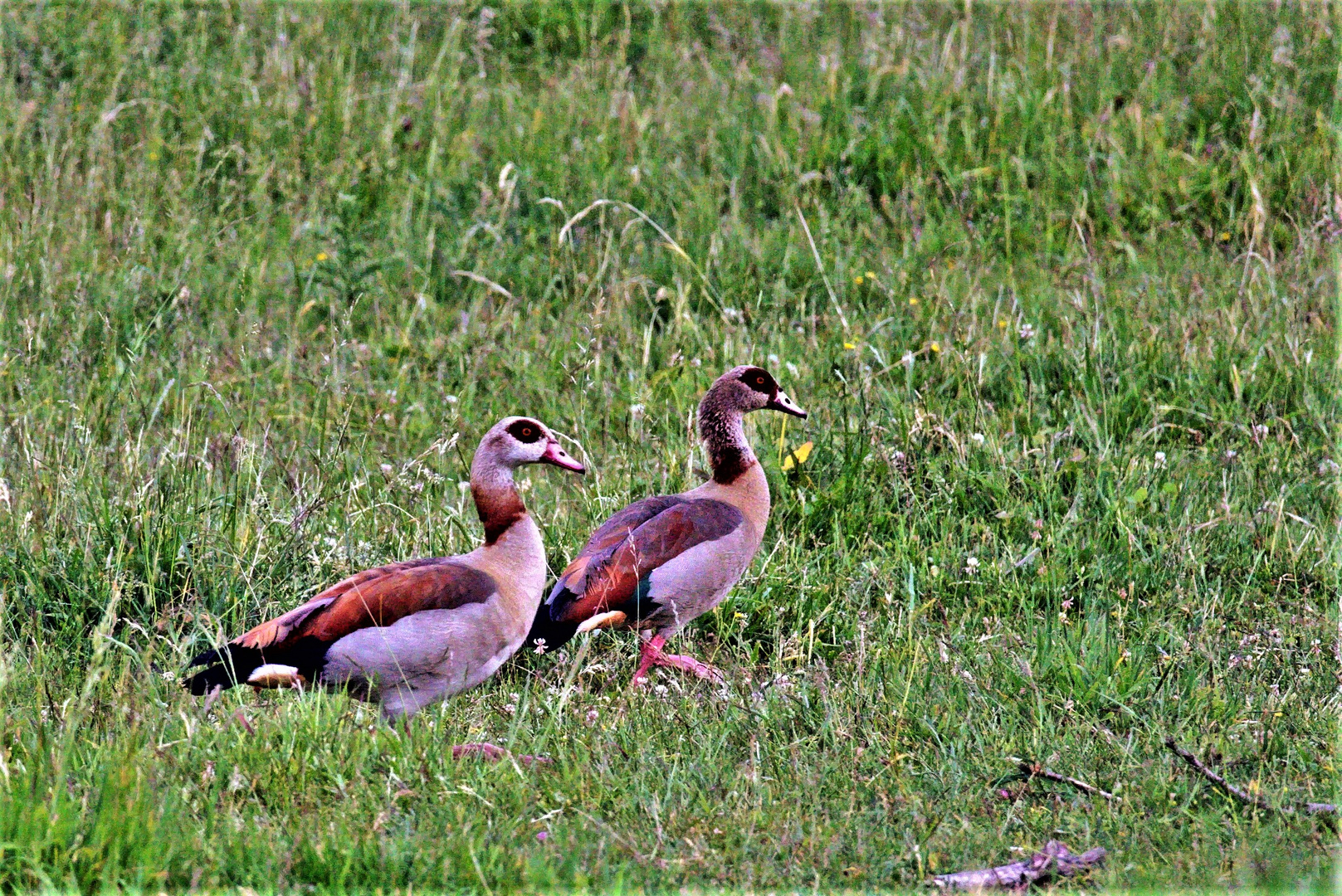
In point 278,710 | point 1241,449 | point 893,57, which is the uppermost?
point 893,57

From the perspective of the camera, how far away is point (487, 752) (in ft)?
13.6

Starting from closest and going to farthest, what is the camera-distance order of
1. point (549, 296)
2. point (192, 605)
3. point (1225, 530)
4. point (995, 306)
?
point (192, 605)
point (1225, 530)
point (995, 306)
point (549, 296)

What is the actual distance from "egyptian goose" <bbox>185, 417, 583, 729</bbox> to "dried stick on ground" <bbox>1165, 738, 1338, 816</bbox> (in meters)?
1.89

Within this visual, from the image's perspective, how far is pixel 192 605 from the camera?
4.96 metres

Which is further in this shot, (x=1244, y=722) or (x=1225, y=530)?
(x=1225, y=530)

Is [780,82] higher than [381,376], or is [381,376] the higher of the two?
[780,82]

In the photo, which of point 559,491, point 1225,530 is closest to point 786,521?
point 559,491

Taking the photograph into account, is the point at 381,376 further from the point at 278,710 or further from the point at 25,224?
the point at 278,710

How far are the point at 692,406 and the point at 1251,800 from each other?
3095 mm

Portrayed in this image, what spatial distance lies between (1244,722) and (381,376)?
4.27 metres

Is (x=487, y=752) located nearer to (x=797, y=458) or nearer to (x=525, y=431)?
(x=525, y=431)

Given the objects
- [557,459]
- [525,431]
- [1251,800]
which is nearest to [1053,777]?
[1251,800]

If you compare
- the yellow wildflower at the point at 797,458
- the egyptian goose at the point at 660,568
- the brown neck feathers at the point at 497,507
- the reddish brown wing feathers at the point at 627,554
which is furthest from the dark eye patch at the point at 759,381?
the brown neck feathers at the point at 497,507

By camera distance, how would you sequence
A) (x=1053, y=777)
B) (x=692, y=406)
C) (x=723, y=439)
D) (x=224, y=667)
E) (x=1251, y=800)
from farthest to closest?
(x=692, y=406)
(x=723, y=439)
(x=224, y=667)
(x=1053, y=777)
(x=1251, y=800)
